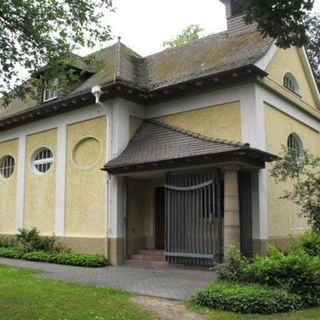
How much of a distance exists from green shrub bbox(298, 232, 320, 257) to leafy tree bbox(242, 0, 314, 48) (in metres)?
7.01

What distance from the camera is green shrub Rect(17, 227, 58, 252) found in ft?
61.3

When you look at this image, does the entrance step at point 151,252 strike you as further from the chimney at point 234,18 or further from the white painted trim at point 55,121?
the chimney at point 234,18

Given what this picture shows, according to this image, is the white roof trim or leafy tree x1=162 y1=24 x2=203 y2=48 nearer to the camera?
the white roof trim

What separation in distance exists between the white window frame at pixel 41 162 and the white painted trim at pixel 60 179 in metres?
0.79

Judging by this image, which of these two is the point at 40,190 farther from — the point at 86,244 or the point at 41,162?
the point at 86,244

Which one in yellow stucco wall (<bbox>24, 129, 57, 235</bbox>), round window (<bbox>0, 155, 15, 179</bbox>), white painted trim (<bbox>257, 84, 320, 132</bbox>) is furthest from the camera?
round window (<bbox>0, 155, 15, 179</bbox>)

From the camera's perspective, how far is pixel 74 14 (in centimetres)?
1004

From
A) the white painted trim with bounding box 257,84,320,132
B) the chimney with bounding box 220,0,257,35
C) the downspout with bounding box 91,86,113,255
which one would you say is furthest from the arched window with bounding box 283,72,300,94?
the downspout with bounding box 91,86,113,255

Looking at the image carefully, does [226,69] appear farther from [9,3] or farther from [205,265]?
[9,3]

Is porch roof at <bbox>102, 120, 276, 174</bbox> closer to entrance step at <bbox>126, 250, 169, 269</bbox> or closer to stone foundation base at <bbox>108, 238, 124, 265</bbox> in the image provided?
stone foundation base at <bbox>108, 238, 124, 265</bbox>

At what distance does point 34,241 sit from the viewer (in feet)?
61.9

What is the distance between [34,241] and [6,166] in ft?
17.6

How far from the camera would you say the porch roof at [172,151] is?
13.4m

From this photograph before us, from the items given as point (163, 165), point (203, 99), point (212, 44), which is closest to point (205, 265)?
point (163, 165)
